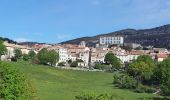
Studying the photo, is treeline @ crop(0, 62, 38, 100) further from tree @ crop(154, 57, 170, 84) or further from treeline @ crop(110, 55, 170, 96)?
tree @ crop(154, 57, 170, 84)

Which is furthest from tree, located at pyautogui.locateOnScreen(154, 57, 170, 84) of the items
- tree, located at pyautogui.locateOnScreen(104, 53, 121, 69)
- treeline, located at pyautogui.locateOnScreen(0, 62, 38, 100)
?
tree, located at pyautogui.locateOnScreen(104, 53, 121, 69)

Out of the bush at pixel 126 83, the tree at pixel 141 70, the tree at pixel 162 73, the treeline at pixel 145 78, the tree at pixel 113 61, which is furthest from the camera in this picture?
the tree at pixel 113 61

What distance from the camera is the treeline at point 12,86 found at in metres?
40.1

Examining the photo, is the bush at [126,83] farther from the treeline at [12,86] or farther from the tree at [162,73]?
the treeline at [12,86]

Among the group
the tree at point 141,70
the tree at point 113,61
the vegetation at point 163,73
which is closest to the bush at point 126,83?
the vegetation at point 163,73

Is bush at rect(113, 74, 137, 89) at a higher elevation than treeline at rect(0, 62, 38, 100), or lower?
lower

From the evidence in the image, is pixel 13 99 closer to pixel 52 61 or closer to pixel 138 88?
pixel 138 88

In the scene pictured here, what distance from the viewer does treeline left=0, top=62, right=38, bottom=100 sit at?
132ft

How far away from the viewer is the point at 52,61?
529 feet

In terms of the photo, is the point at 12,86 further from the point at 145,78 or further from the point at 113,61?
the point at 113,61

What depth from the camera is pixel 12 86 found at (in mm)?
41188

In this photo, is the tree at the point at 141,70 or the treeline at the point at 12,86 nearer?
the treeline at the point at 12,86

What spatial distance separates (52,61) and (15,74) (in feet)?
382

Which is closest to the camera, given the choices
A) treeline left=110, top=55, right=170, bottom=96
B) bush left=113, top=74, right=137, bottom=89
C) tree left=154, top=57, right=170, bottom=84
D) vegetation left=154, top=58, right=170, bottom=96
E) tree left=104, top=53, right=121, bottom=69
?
vegetation left=154, top=58, right=170, bottom=96
